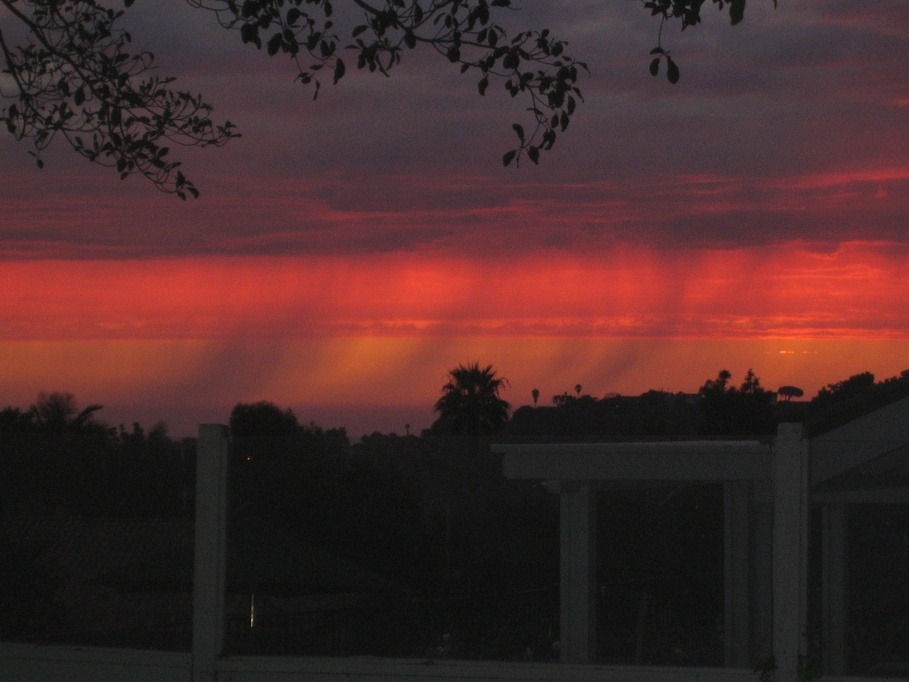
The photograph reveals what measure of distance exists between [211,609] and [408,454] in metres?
1.33

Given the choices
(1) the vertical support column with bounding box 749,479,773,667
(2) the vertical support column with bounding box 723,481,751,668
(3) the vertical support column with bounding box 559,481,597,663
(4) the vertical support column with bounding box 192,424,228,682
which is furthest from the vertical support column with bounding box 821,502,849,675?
(4) the vertical support column with bounding box 192,424,228,682

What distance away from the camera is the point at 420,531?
5.93 m

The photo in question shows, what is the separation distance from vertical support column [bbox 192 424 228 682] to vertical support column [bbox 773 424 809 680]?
2.78 metres

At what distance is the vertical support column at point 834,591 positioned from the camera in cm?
557

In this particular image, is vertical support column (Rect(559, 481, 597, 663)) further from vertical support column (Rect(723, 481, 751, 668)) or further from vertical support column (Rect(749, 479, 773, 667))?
vertical support column (Rect(749, 479, 773, 667))

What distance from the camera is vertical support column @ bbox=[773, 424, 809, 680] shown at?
5.67m

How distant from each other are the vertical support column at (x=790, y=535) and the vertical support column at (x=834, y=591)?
0.10 metres

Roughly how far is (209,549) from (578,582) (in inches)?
75.3

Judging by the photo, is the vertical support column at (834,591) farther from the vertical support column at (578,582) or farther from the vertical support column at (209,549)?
the vertical support column at (209,549)

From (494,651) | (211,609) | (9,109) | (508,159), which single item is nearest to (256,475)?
(211,609)

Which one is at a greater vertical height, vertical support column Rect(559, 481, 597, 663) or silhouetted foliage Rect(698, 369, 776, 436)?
silhouetted foliage Rect(698, 369, 776, 436)

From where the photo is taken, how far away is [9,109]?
8.23 metres

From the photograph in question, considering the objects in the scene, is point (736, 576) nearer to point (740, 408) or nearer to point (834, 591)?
point (834, 591)

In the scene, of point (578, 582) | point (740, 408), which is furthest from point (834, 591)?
point (740, 408)
